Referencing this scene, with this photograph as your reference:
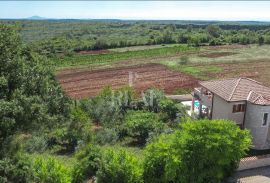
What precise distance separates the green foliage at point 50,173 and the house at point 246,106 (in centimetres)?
1250

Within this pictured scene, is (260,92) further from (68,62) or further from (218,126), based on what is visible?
(68,62)

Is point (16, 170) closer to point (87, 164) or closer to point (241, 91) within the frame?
point (87, 164)

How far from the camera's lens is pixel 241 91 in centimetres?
2505

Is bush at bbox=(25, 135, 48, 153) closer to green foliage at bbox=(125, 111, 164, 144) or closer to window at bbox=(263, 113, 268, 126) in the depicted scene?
green foliage at bbox=(125, 111, 164, 144)

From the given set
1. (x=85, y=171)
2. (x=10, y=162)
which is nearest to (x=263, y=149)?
(x=85, y=171)

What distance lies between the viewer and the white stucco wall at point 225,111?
80.4 ft

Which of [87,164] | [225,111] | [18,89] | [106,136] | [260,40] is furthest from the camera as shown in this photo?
[260,40]

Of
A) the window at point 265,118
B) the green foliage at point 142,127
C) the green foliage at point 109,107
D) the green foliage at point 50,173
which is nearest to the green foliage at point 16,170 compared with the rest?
the green foliage at point 50,173

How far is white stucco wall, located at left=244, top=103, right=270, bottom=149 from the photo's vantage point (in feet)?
78.5

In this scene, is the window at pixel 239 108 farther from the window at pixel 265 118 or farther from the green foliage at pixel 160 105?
the green foliage at pixel 160 105

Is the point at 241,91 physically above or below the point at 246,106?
above

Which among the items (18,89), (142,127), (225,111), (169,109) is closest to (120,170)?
(18,89)

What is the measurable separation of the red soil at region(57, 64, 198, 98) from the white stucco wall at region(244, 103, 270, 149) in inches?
749

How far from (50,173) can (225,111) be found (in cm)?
1347
